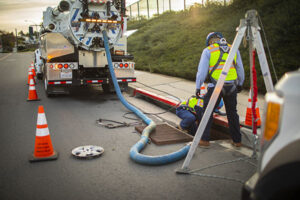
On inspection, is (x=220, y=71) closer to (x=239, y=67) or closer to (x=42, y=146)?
(x=239, y=67)

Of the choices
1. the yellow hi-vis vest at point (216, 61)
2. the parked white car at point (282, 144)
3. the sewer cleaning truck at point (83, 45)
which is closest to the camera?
the parked white car at point (282, 144)

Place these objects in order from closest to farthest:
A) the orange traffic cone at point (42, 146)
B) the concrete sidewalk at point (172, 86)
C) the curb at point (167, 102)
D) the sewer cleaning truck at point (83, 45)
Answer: the orange traffic cone at point (42, 146) < the curb at point (167, 102) < the concrete sidewalk at point (172, 86) < the sewer cleaning truck at point (83, 45)

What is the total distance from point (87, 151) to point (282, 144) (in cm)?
350

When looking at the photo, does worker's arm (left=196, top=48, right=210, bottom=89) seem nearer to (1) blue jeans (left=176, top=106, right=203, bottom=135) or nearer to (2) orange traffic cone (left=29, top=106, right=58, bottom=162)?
(1) blue jeans (left=176, top=106, right=203, bottom=135)

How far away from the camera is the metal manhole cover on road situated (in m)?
4.61

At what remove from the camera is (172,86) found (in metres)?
10.8

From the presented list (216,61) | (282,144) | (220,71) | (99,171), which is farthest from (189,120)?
(282,144)

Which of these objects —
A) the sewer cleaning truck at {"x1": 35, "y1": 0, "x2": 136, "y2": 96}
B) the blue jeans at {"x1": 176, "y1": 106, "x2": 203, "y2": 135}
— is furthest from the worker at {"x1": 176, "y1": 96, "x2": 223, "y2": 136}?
the sewer cleaning truck at {"x1": 35, "y1": 0, "x2": 136, "y2": 96}

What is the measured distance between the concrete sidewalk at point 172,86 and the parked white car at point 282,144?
5.05m

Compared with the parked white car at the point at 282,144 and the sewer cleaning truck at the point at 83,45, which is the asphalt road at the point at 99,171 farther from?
the sewer cleaning truck at the point at 83,45

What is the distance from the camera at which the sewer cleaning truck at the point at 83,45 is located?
916 centimetres

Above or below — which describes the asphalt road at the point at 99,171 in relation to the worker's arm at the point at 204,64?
below

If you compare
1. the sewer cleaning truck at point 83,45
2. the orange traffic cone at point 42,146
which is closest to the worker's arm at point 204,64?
the orange traffic cone at point 42,146

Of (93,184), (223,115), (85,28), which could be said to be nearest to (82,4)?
(85,28)
